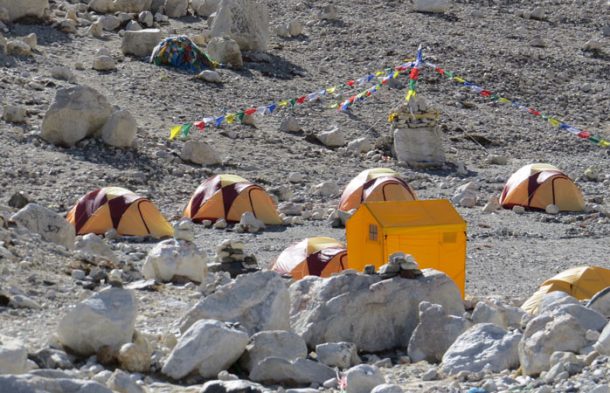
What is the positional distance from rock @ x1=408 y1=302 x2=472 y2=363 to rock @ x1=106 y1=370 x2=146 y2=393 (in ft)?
7.47

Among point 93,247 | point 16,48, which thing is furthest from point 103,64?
point 93,247

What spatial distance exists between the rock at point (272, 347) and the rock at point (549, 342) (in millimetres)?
1318

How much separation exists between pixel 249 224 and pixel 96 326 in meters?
10.1

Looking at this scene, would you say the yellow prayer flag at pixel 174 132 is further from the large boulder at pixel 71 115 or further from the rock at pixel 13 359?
the rock at pixel 13 359

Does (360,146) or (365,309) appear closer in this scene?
(365,309)

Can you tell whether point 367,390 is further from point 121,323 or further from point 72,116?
point 72,116

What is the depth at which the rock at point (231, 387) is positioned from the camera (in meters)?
7.06

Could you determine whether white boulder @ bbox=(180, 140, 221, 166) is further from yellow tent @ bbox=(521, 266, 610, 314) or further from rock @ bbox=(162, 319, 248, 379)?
rock @ bbox=(162, 319, 248, 379)

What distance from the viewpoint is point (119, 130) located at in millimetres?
20766

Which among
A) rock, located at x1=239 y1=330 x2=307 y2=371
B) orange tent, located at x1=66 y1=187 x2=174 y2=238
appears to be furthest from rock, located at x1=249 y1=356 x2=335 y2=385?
orange tent, located at x1=66 y1=187 x2=174 y2=238

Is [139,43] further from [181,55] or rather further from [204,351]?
[204,351]

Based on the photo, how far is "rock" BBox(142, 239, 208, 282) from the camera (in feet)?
37.1

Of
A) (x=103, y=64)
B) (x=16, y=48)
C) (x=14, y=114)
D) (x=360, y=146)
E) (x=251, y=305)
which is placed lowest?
(x=360, y=146)

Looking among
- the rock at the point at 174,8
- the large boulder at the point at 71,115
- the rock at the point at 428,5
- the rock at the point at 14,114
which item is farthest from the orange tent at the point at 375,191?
the rock at the point at 428,5
